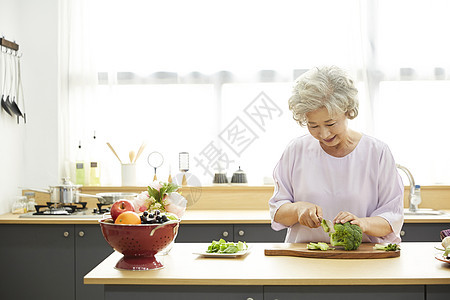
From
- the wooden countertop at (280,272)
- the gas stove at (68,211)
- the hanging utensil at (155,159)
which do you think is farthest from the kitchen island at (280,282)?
the hanging utensil at (155,159)

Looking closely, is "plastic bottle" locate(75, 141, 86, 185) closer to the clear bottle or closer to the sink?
the clear bottle

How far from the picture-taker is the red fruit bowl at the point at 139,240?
6.48 ft

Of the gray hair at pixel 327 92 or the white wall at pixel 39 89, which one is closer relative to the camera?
the gray hair at pixel 327 92

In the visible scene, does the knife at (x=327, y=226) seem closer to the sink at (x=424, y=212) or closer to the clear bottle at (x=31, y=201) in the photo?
the sink at (x=424, y=212)

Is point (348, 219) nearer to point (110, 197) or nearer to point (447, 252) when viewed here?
point (447, 252)

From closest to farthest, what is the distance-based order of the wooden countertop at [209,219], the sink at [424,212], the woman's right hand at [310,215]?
the woman's right hand at [310,215] < the wooden countertop at [209,219] < the sink at [424,212]

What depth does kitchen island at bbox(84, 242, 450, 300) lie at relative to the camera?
1.87m

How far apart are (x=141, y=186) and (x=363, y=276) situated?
2.65 metres

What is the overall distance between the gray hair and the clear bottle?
259 cm

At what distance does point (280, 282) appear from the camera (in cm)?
186

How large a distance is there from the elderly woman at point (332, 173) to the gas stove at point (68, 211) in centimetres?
170

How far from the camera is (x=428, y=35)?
429 cm

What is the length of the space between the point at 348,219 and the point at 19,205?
2.72 m

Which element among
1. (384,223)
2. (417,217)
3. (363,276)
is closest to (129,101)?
(417,217)
